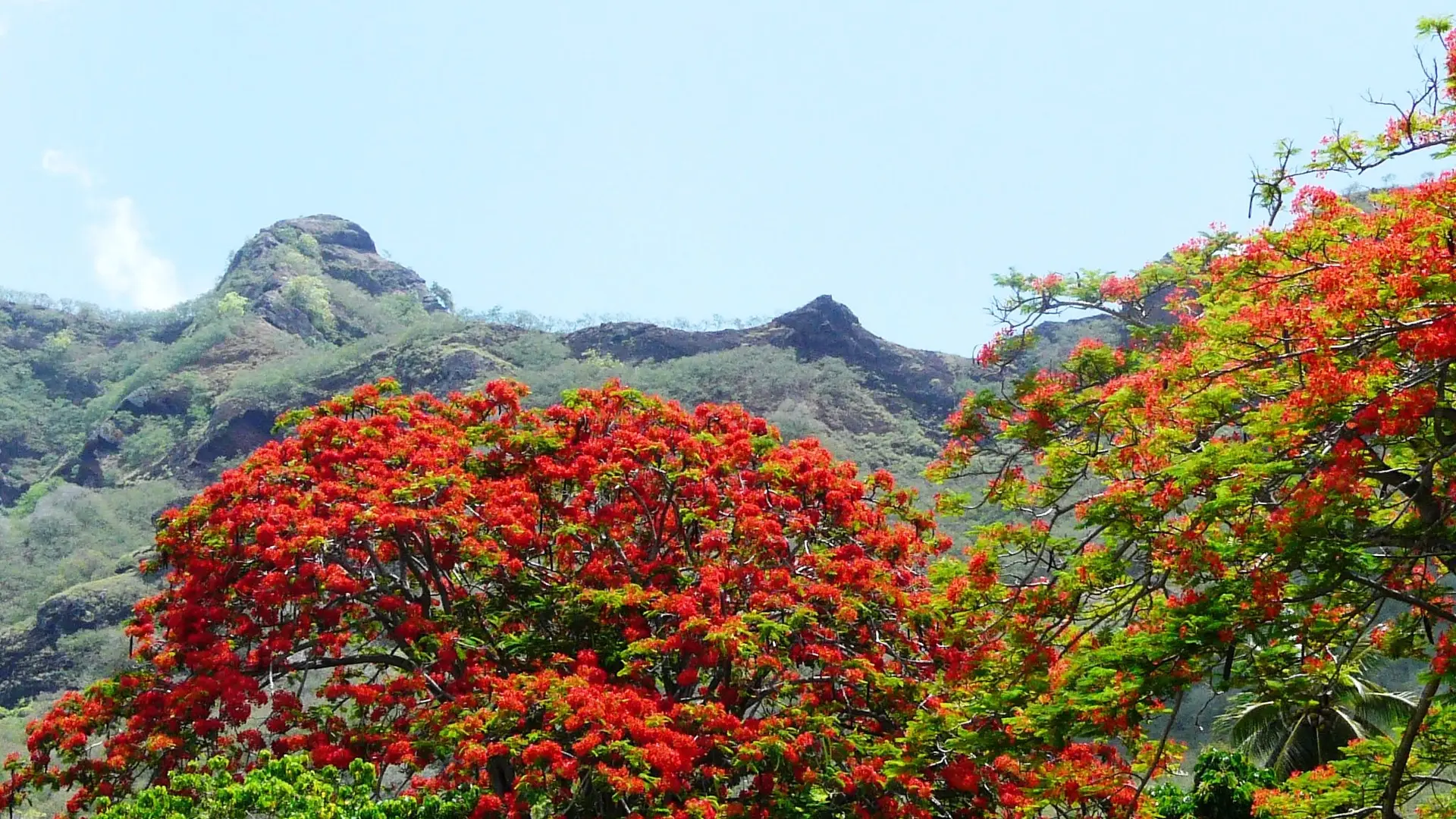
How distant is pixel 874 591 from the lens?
10.7m

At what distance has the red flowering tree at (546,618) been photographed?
9.55 m

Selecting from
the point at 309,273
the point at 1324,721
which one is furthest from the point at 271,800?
the point at 309,273

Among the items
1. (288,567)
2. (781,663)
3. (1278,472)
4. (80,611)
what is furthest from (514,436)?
(80,611)

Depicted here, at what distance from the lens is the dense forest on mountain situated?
7.10 metres

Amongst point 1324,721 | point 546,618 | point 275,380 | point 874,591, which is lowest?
point 1324,721

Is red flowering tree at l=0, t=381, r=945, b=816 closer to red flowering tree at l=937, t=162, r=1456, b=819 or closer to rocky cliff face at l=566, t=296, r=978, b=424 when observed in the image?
red flowering tree at l=937, t=162, r=1456, b=819

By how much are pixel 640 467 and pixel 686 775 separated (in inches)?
123

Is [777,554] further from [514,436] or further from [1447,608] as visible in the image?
[1447,608]

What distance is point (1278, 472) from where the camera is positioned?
23.4 feet

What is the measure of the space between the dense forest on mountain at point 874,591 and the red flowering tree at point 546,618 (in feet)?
0.14

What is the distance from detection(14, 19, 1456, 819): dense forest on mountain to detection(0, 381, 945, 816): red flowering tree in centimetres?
4

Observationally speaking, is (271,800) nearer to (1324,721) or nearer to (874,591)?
(874,591)

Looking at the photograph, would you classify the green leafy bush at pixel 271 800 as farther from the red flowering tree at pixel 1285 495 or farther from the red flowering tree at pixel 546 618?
the red flowering tree at pixel 1285 495

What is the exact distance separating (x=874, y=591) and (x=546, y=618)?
10.4 feet
